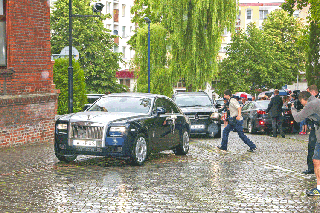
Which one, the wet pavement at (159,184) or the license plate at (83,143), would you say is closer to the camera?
the wet pavement at (159,184)

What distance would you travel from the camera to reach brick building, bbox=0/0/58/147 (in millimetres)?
16531

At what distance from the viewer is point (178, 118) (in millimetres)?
14836

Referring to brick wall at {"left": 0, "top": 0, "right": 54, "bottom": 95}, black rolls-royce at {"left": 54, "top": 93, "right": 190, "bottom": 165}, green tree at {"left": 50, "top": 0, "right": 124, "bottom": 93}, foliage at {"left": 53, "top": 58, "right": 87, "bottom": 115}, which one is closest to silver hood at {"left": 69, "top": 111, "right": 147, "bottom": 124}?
black rolls-royce at {"left": 54, "top": 93, "right": 190, "bottom": 165}

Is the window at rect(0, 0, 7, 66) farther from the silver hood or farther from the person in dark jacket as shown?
the person in dark jacket

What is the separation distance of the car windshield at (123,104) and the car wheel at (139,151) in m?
0.90

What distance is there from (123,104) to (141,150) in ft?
4.88

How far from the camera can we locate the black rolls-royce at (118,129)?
39.2ft

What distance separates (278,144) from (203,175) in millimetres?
8561

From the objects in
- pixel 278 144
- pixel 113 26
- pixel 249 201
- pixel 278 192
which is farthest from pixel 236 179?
pixel 113 26

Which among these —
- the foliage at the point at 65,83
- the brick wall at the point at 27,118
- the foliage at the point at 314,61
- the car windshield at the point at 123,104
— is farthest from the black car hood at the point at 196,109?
the foliage at the point at 314,61

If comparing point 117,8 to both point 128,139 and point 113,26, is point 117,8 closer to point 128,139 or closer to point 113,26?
point 113,26

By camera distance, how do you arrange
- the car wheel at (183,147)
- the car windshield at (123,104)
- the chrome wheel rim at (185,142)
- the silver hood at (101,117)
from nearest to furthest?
the silver hood at (101,117) < the car windshield at (123,104) < the car wheel at (183,147) < the chrome wheel rim at (185,142)

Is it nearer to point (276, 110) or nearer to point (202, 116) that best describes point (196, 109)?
point (202, 116)

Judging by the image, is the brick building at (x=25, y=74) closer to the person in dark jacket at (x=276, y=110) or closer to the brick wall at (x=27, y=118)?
the brick wall at (x=27, y=118)
